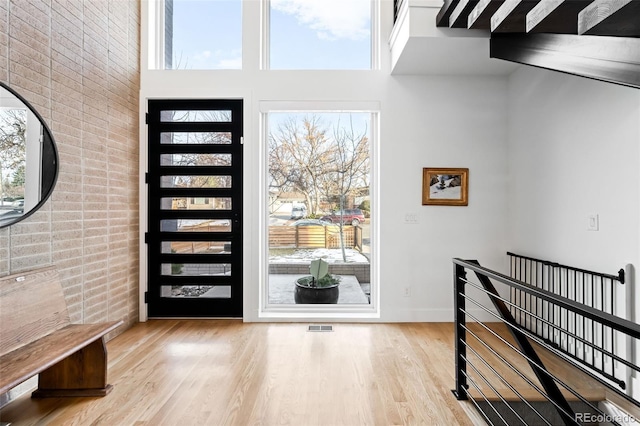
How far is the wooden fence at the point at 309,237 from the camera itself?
4.12 meters

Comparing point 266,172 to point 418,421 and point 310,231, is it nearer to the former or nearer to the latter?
point 310,231

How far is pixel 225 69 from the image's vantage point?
13.0 ft

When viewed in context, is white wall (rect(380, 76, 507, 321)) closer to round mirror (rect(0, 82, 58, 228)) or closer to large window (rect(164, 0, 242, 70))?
large window (rect(164, 0, 242, 70))

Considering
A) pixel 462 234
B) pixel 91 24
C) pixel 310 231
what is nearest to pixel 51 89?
pixel 91 24

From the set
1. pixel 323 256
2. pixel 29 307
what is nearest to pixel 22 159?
pixel 29 307

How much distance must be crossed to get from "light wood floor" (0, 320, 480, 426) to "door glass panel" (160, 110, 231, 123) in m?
2.12

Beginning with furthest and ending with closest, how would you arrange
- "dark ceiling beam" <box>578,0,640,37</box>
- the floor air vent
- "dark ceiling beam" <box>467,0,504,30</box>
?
the floor air vent
"dark ceiling beam" <box>467,0,504,30</box>
"dark ceiling beam" <box>578,0,640,37</box>

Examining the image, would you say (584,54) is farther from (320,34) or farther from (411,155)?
(320,34)

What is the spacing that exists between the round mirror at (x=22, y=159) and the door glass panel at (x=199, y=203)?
141 cm

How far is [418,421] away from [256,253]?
2301 mm

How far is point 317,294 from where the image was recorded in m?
4.09

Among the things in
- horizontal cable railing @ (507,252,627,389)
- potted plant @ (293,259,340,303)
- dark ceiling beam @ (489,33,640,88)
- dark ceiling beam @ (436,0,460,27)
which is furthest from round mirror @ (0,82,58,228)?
dark ceiling beam @ (489,33,640,88)

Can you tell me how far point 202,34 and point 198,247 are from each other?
2.30 meters

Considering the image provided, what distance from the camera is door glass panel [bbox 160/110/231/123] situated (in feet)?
13.1
